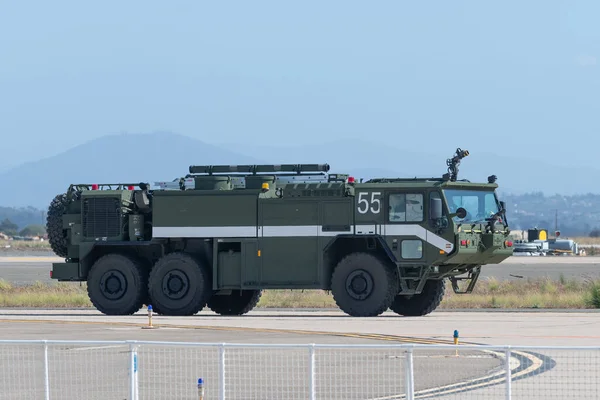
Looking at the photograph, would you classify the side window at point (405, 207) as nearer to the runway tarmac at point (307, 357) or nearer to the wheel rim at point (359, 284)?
the wheel rim at point (359, 284)

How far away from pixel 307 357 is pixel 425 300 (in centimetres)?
1236

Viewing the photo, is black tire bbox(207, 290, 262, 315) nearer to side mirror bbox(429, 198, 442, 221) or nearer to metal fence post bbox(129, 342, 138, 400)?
side mirror bbox(429, 198, 442, 221)

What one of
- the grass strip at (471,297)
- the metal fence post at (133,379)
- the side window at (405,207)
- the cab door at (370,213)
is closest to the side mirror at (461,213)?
the side window at (405,207)

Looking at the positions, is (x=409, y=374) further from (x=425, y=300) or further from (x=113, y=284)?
(x=113, y=284)

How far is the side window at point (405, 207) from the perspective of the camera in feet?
101

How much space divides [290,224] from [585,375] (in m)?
14.9

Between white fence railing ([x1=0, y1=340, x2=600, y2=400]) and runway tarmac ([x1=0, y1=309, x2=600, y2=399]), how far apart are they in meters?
0.03

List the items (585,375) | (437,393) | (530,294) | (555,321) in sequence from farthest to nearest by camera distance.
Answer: (530,294), (555,321), (585,375), (437,393)

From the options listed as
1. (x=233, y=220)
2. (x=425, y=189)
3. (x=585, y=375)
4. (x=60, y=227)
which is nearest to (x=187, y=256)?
(x=233, y=220)

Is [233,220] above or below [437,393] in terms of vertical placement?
above

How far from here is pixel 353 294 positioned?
30875mm

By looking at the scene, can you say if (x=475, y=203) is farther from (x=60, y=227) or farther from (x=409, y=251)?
(x=60, y=227)

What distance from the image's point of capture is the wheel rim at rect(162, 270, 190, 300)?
32250 mm

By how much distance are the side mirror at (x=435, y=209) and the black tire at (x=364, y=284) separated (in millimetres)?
1633
